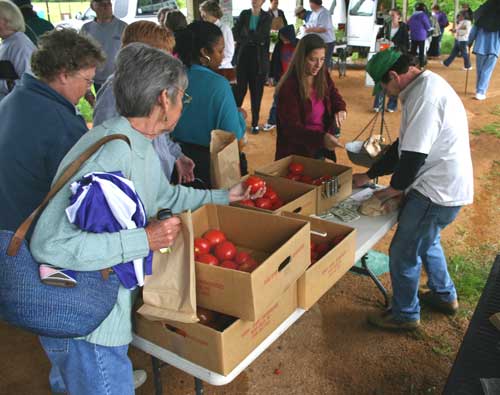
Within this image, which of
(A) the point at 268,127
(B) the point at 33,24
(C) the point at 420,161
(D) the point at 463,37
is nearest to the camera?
Result: (C) the point at 420,161

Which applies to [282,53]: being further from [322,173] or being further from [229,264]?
[229,264]

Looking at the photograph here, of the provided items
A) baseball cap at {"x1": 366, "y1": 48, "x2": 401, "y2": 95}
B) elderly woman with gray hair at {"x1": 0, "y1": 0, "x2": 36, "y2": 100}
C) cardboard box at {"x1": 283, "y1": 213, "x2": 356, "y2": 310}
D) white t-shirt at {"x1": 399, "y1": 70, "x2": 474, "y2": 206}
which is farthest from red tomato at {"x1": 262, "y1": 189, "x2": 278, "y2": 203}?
elderly woman with gray hair at {"x1": 0, "y1": 0, "x2": 36, "y2": 100}

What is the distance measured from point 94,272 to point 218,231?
2.16ft

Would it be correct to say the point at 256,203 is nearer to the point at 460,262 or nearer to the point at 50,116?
the point at 50,116

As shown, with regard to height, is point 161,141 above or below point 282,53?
below

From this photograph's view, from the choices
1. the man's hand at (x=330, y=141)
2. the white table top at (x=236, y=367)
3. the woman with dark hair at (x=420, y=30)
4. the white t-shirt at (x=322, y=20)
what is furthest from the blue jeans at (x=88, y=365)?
the woman with dark hair at (x=420, y=30)

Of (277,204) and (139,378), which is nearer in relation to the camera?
(277,204)

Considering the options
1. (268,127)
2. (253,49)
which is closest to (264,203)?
(253,49)

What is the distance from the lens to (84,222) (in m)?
1.25

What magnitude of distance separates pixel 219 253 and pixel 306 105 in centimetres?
172

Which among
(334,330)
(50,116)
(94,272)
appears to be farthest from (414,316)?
(50,116)

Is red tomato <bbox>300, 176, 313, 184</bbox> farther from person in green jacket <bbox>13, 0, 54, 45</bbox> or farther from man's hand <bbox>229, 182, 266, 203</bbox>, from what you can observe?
person in green jacket <bbox>13, 0, 54, 45</bbox>

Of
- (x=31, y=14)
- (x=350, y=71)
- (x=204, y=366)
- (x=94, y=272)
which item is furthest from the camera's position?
(x=350, y=71)

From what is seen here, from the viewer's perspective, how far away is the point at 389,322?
292 centimetres
